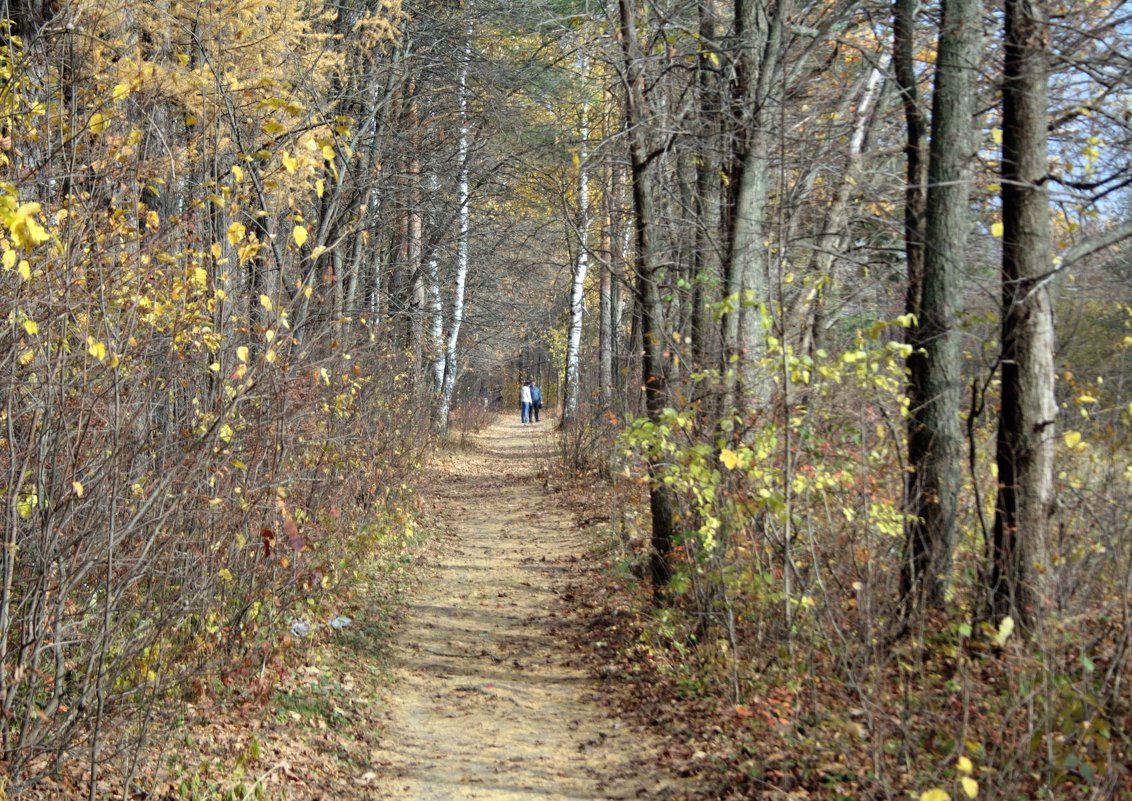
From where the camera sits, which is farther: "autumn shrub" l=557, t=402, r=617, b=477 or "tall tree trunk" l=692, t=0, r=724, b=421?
"autumn shrub" l=557, t=402, r=617, b=477

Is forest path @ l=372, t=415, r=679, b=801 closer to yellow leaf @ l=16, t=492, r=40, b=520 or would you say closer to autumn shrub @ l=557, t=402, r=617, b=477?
yellow leaf @ l=16, t=492, r=40, b=520

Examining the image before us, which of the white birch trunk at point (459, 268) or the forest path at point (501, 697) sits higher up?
the white birch trunk at point (459, 268)

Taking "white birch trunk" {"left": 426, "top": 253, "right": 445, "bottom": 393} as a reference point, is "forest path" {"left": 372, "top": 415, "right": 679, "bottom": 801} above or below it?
below

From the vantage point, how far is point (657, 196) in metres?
12.7

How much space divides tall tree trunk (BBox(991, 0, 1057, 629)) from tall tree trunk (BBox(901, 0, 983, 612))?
0.40m

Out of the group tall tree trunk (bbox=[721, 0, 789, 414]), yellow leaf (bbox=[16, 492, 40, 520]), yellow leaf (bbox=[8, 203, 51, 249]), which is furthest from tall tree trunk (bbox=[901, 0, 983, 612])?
yellow leaf (bbox=[8, 203, 51, 249])

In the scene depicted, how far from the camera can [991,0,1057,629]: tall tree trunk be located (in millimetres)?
6113

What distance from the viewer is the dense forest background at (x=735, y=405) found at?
4602 mm

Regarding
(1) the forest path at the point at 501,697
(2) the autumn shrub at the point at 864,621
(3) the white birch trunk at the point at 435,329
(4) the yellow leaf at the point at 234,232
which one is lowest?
(1) the forest path at the point at 501,697

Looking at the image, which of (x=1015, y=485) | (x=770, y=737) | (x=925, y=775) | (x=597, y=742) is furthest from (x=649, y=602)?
(x=925, y=775)

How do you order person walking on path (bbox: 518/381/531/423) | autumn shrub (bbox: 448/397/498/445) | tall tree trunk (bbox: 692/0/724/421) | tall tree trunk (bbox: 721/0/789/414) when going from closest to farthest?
tall tree trunk (bbox: 721/0/789/414)
tall tree trunk (bbox: 692/0/724/421)
autumn shrub (bbox: 448/397/498/445)
person walking on path (bbox: 518/381/531/423)

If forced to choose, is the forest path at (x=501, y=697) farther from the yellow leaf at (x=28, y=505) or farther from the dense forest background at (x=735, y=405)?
the yellow leaf at (x=28, y=505)

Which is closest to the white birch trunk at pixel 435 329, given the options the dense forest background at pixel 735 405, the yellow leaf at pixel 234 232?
the dense forest background at pixel 735 405

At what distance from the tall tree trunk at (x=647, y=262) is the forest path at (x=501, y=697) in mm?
1216
